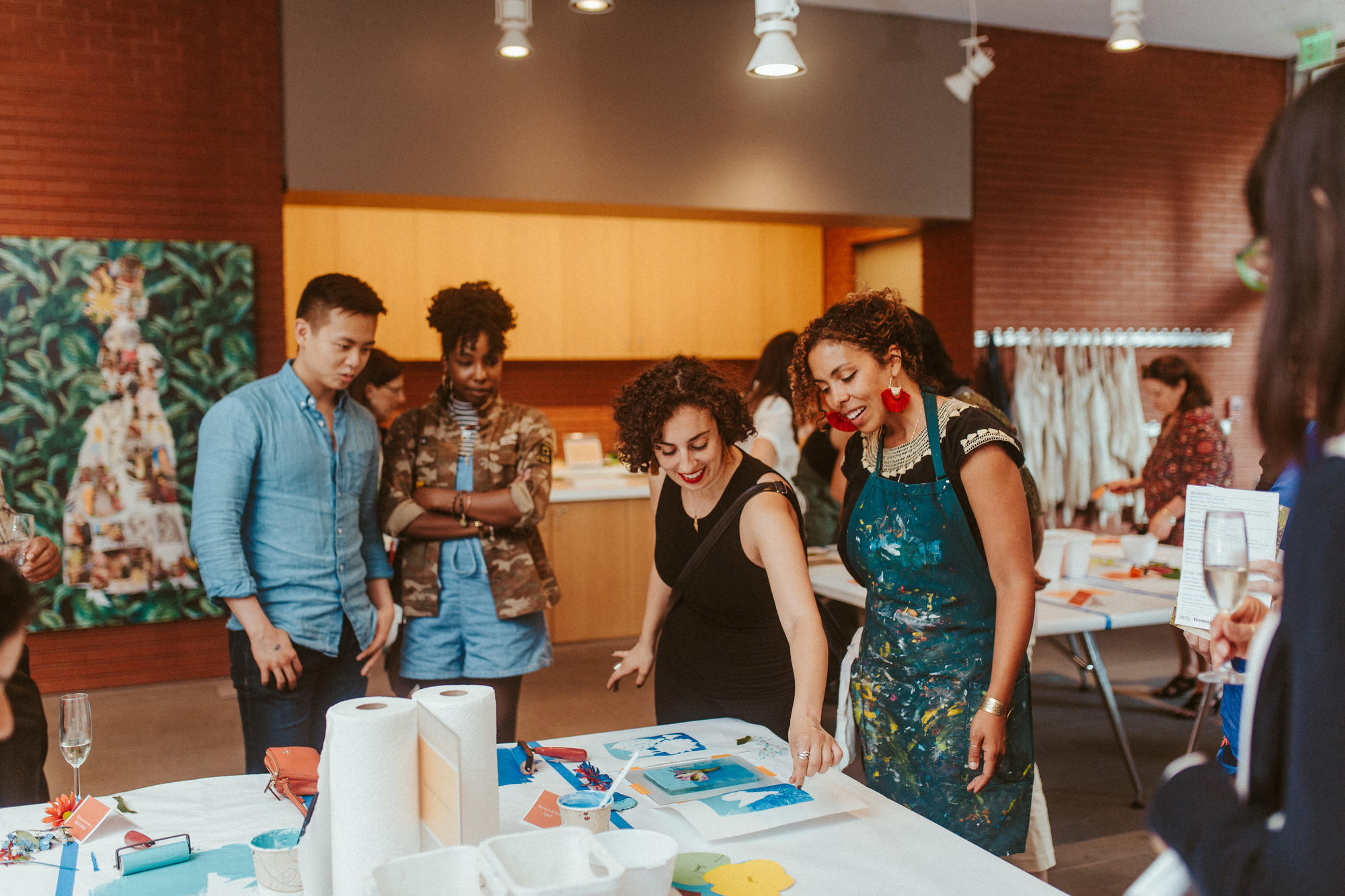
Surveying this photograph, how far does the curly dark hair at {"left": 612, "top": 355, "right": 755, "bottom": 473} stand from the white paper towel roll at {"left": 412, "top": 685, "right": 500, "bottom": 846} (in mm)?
911

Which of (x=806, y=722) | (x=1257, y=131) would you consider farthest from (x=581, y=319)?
(x=806, y=722)

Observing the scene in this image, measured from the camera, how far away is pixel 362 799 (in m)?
1.22

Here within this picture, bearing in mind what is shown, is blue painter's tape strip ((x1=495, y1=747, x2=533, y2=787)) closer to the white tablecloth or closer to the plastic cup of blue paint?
the white tablecloth

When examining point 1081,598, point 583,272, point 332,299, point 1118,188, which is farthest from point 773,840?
point 1118,188

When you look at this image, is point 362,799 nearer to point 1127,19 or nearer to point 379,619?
point 379,619

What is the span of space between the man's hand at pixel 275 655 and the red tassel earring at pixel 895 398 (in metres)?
1.42

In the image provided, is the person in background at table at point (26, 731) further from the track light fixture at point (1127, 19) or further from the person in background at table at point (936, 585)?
the track light fixture at point (1127, 19)

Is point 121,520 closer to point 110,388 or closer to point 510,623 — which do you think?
point 110,388

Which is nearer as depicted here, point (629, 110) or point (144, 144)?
point (144, 144)

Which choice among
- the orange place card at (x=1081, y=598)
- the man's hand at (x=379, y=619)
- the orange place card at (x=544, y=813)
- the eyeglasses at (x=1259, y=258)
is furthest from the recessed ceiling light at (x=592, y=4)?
the eyeglasses at (x=1259, y=258)

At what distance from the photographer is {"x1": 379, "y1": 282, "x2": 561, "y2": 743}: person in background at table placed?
274 cm

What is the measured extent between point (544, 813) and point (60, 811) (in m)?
0.76

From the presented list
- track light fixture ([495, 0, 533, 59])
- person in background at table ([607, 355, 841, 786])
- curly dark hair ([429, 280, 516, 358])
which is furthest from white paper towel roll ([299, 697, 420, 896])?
track light fixture ([495, 0, 533, 59])

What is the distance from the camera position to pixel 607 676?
5.22 metres
